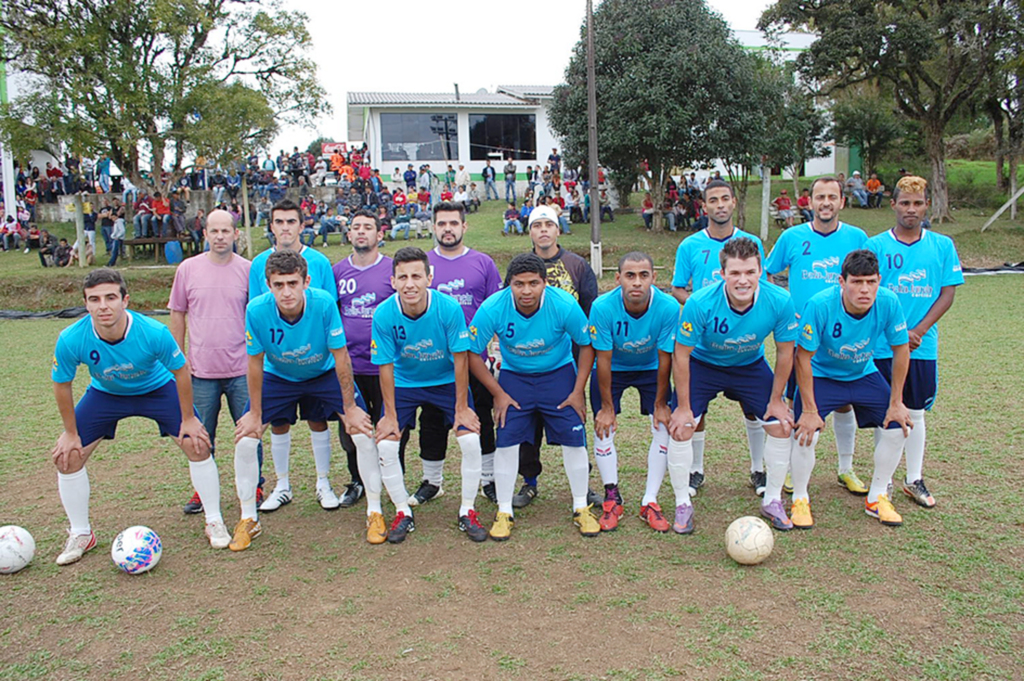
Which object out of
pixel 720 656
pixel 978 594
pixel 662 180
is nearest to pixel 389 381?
pixel 720 656

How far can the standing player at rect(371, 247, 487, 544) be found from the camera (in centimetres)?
513

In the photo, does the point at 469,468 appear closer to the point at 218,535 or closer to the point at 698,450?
the point at 218,535

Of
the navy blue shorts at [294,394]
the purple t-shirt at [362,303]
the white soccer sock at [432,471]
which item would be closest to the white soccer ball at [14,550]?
the navy blue shorts at [294,394]

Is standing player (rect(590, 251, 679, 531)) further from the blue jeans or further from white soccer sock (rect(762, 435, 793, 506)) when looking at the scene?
the blue jeans

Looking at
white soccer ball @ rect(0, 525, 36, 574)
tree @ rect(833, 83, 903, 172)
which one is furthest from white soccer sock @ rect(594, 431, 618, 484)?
tree @ rect(833, 83, 903, 172)

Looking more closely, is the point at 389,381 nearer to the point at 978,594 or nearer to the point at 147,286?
the point at 978,594

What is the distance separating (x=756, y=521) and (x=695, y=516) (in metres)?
0.79

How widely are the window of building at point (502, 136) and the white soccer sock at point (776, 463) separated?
30111mm

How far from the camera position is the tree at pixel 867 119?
107 ft

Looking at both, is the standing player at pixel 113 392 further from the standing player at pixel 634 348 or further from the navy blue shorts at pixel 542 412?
the standing player at pixel 634 348

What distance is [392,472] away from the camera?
5320mm

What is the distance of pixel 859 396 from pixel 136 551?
4854mm

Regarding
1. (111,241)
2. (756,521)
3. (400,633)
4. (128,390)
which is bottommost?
(400,633)

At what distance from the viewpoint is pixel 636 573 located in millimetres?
4602
